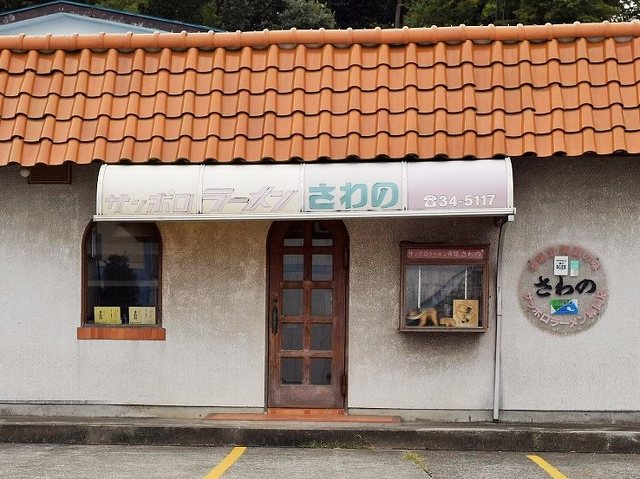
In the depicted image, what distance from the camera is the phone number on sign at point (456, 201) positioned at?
9.83m

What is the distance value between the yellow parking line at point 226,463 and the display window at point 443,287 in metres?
2.25

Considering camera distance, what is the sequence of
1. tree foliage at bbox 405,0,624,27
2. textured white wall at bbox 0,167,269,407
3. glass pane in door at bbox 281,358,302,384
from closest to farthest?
textured white wall at bbox 0,167,269,407
glass pane in door at bbox 281,358,302,384
tree foliage at bbox 405,0,624,27

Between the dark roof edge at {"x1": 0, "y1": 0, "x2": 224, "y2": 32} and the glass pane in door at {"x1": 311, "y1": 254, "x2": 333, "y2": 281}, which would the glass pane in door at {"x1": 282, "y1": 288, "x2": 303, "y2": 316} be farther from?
the dark roof edge at {"x1": 0, "y1": 0, "x2": 224, "y2": 32}

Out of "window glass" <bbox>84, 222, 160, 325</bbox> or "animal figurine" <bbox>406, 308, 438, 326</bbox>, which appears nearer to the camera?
"animal figurine" <bbox>406, 308, 438, 326</bbox>

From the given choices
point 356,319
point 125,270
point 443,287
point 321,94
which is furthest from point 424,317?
point 125,270

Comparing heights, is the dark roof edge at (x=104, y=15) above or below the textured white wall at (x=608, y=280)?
above

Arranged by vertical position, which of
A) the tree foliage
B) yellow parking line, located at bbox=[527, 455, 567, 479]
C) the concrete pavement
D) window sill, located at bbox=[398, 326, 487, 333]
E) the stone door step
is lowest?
yellow parking line, located at bbox=[527, 455, 567, 479]

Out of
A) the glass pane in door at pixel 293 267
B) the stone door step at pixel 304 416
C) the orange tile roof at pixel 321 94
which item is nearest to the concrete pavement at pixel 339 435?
the stone door step at pixel 304 416

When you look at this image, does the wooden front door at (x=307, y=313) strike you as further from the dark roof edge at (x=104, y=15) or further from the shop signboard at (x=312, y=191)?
the dark roof edge at (x=104, y=15)

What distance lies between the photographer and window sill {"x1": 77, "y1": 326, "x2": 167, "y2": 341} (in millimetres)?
11289

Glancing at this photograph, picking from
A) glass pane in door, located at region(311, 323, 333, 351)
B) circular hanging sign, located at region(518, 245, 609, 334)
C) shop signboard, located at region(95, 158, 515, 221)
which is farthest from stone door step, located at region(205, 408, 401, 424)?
shop signboard, located at region(95, 158, 515, 221)

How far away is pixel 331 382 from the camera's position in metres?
11.3

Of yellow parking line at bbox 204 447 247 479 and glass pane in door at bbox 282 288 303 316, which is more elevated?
glass pane in door at bbox 282 288 303 316

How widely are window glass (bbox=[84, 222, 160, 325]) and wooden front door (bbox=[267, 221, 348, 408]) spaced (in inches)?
53.5
